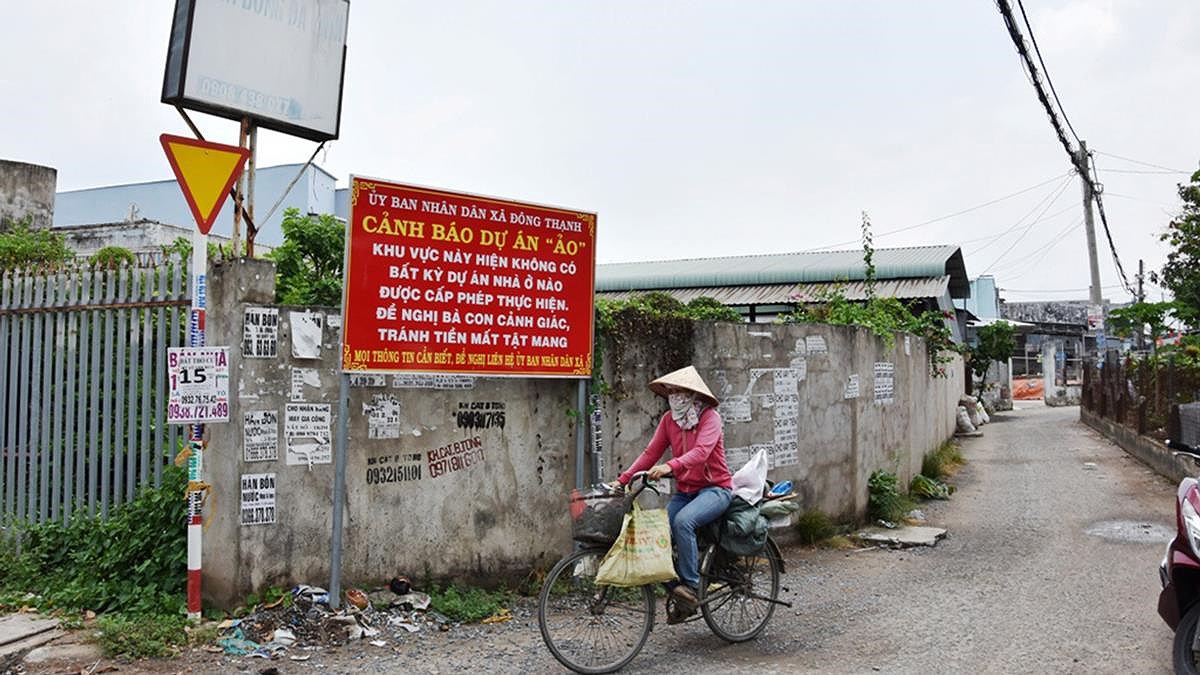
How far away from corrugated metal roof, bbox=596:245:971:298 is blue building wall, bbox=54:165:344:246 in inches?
291

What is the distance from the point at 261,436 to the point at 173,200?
19.6 metres

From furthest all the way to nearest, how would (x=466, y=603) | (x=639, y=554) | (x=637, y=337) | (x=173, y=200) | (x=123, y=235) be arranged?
(x=173, y=200)
(x=123, y=235)
(x=637, y=337)
(x=466, y=603)
(x=639, y=554)

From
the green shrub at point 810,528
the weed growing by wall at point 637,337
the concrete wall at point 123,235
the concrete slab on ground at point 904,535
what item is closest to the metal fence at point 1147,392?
the concrete slab on ground at point 904,535

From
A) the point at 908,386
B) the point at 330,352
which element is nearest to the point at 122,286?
the point at 330,352

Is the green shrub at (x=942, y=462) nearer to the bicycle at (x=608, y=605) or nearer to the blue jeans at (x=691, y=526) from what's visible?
the bicycle at (x=608, y=605)

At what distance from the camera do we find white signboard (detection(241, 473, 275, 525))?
5.41 metres

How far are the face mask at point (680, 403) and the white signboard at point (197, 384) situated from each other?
8.78ft

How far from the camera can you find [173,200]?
22547 mm

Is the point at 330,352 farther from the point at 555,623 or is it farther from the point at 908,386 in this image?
the point at 908,386

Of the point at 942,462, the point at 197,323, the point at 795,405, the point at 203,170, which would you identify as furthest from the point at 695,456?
the point at 942,462

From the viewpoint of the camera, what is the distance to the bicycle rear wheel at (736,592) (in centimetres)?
528

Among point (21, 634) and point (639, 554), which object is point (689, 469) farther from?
point (21, 634)

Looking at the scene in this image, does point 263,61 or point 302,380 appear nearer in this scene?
point 302,380

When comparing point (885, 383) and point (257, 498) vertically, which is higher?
point (885, 383)
